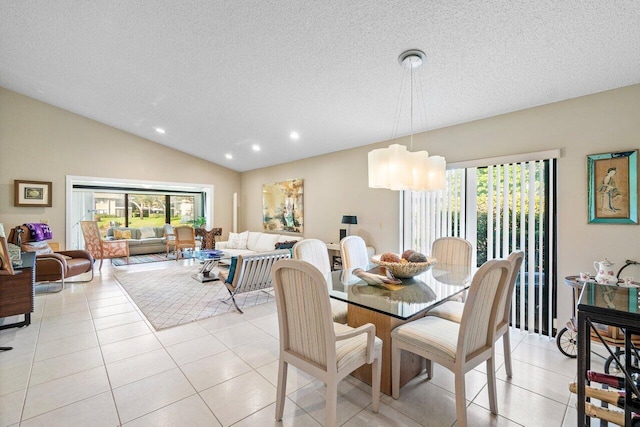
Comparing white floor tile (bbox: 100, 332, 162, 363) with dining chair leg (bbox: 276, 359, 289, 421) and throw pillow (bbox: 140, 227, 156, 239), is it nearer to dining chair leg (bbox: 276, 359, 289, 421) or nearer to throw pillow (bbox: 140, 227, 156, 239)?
dining chair leg (bbox: 276, 359, 289, 421)

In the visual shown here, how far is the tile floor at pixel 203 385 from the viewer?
184 centimetres

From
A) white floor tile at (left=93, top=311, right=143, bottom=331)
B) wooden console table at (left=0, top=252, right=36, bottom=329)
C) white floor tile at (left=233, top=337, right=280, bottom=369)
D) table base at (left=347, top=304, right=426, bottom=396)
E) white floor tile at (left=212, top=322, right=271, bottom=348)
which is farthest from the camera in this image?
white floor tile at (left=93, top=311, right=143, bottom=331)

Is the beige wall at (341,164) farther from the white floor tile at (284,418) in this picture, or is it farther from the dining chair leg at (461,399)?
the white floor tile at (284,418)

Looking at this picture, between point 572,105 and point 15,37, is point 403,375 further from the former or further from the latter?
point 15,37

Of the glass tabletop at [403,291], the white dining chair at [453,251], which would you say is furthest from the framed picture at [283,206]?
the glass tabletop at [403,291]

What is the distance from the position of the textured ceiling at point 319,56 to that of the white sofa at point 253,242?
261cm

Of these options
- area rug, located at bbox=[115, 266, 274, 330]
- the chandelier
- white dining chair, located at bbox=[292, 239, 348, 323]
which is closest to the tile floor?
area rug, located at bbox=[115, 266, 274, 330]

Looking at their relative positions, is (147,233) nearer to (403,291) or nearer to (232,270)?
(232,270)

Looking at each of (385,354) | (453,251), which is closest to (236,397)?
(385,354)

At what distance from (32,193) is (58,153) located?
952 millimetres

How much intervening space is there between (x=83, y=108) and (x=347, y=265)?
6.45 metres

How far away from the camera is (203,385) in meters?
2.19

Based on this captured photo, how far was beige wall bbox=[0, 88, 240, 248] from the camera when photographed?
17.7 feet

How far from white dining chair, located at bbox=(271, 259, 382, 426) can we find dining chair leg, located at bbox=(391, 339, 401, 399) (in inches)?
6.2
